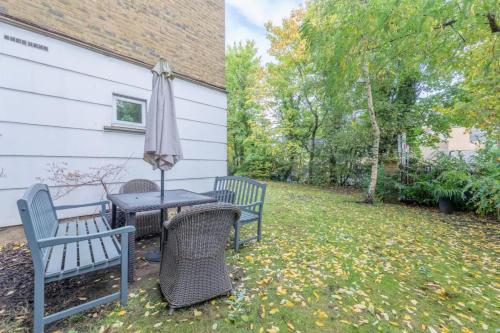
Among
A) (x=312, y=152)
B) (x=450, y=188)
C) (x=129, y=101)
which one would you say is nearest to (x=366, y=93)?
(x=450, y=188)

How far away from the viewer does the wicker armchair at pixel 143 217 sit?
13.3 feet

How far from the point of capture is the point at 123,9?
15.9 ft

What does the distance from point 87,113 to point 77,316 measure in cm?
357

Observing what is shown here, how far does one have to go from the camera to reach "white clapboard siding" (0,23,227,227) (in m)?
3.69

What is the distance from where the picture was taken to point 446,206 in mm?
6832

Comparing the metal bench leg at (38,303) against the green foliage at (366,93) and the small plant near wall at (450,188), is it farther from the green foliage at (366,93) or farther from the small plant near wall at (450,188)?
the small plant near wall at (450,188)

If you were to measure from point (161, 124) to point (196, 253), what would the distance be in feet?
6.00

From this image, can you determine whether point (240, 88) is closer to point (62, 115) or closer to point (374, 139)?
point (374, 139)

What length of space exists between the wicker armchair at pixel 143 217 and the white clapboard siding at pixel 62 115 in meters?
0.90

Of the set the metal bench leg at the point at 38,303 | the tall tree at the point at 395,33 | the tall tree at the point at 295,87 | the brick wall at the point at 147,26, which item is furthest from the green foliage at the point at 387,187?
the metal bench leg at the point at 38,303

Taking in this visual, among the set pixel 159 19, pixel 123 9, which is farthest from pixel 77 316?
pixel 159 19

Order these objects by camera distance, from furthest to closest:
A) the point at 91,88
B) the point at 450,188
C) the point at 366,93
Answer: the point at 366,93, the point at 450,188, the point at 91,88

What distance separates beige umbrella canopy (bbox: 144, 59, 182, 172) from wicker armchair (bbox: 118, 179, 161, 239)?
3.91 ft

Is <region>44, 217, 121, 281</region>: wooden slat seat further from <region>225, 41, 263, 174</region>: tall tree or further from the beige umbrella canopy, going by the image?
<region>225, 41, 263, 174</region>: tall tree
